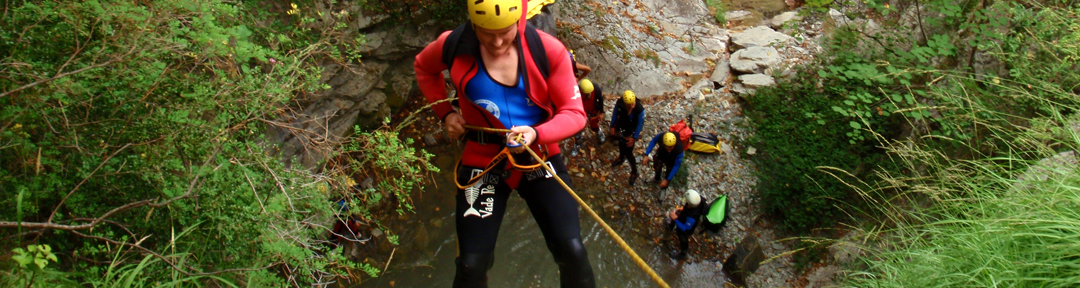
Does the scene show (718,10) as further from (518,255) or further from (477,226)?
(477,226)

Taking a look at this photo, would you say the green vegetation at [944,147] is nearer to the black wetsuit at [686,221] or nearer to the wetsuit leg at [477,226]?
the black wetsuit at [686,221]

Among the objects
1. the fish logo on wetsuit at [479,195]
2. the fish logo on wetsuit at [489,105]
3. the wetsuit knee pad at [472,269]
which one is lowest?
A: the wetsuit knee pad at [472,269]

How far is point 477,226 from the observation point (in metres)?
3.10

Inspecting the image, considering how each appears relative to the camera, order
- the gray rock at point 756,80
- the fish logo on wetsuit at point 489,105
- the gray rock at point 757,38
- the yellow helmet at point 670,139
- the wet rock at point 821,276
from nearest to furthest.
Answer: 1. the fish logo on wetsuit at point 489,105
2. the wet rock at point 821,276
3. the yellow helmet at point 670,139
4. the gray rock at point 756,80
5. the gray rock at point 757,38

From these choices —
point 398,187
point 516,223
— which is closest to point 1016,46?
point 516,223

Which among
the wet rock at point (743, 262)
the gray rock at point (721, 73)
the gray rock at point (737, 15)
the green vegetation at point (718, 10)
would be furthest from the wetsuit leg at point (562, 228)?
the gray rock at point (737, 15)

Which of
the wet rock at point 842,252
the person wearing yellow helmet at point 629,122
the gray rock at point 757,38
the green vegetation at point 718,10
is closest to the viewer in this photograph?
the wet rock at point 842,252

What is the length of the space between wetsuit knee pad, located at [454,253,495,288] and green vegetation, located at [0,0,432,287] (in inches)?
28.3

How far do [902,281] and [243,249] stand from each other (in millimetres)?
3649

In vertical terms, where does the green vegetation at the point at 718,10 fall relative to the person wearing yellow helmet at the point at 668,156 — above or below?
above

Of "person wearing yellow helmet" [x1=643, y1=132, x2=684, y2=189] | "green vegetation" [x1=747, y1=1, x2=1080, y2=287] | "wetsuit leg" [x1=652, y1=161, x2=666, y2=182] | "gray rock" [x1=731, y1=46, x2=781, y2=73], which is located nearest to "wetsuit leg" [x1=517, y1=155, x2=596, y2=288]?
"green vegetation" [x1=747, y1=1, x2=1080, y2=287]

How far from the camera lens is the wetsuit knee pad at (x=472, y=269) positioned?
117 inches

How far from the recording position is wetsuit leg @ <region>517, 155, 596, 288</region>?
9.96ft

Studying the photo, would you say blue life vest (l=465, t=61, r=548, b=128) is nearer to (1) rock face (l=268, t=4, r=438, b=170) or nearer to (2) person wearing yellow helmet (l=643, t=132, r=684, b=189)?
(1) rock face (l=268, t=4, r=438, b=170)
